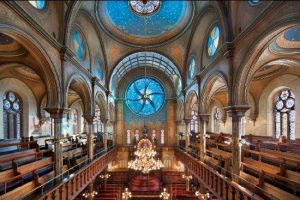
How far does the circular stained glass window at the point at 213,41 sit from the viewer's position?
1255cm

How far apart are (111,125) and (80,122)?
5402 millimetres

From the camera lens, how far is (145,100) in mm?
29125

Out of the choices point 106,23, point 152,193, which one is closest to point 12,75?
point 106,23

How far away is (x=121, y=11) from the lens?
17.9 metres

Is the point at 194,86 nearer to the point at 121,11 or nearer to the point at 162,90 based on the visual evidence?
the point at 121,11

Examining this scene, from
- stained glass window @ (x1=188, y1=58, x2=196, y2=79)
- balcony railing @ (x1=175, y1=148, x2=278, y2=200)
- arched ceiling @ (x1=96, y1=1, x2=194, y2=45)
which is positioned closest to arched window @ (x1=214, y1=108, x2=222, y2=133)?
stained glass window @ (x1=188, y1=58, x2=196, y2=79)

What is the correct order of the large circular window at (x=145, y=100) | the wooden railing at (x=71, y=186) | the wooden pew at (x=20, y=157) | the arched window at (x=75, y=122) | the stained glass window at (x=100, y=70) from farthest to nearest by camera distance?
the arched window at (x=75, y=122), the large circular window at (x=145, y=100), the stained glass window at (x=100, y=70), the wooden pew at (x=20, y=157), the wooden railing at (x=71, y=186)

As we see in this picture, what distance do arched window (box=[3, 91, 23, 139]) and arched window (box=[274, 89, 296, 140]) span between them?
954 inches

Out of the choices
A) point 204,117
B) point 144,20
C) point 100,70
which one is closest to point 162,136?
point 100,70

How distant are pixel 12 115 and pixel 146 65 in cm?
1703

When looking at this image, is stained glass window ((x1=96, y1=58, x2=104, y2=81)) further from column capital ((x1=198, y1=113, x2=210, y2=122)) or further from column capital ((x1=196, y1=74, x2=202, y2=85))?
column capital ((x1=198, y1=113, x2=210, y2=122))

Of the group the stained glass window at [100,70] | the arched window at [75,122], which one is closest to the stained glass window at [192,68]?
the stained glass window at [100,70]

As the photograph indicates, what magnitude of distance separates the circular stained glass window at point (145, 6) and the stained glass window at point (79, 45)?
19.6 ft

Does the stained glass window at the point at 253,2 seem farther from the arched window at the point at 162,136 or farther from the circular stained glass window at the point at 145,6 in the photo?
the arched window at the point at 162,136
